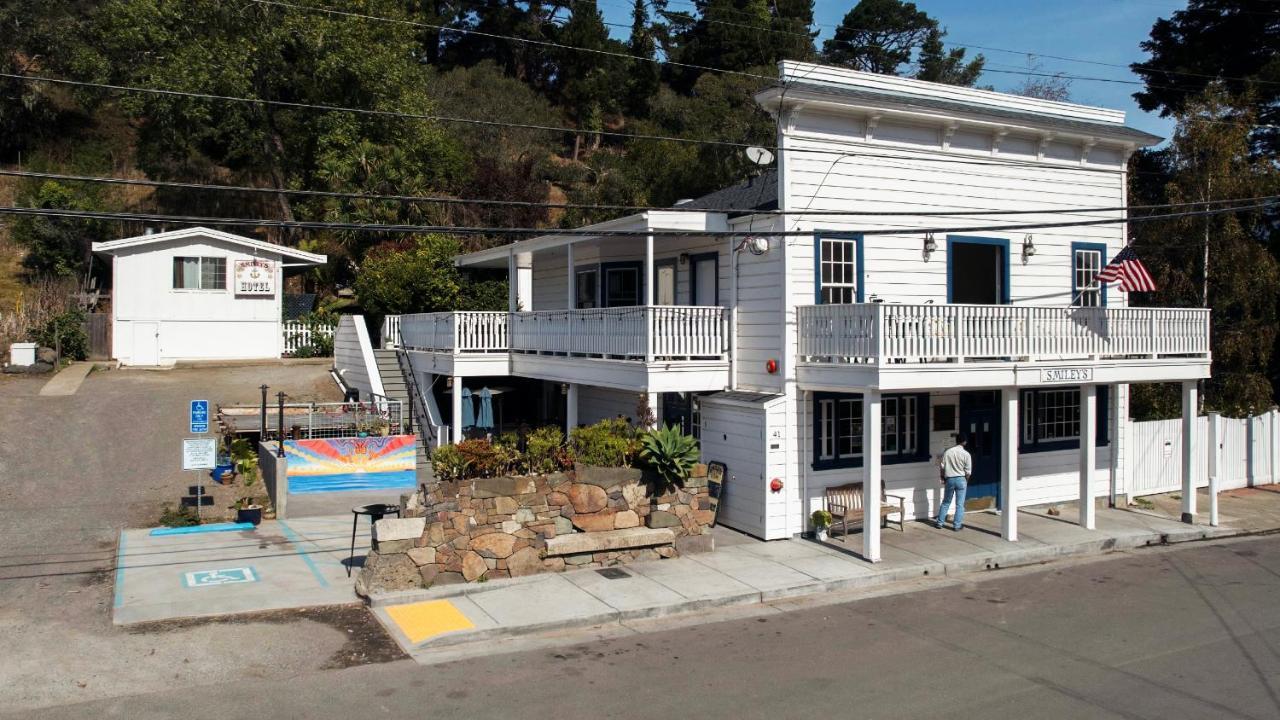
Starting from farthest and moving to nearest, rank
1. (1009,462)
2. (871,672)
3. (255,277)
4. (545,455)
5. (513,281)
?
(255,277)
(513,281)
(1009,462)
(545,455)
(871,672)

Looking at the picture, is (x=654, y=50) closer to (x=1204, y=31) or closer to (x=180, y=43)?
(x=180, y=43)

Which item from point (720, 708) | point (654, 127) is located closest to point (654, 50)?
point (654, 127)

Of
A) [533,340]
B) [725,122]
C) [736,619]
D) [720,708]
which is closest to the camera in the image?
[720,708]

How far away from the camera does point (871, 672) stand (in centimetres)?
977

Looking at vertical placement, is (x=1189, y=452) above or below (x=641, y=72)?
below

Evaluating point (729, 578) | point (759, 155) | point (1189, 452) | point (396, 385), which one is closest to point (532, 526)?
point (729, 578)

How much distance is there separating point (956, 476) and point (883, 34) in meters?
55.2

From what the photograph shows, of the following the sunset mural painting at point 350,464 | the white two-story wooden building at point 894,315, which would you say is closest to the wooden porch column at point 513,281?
the white two-story wooden building at point 894,315

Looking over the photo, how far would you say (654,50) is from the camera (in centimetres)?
6956

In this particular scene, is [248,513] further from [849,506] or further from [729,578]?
[849,506]

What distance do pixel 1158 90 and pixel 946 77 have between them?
26.7 meters

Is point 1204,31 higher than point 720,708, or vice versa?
point 1204,31

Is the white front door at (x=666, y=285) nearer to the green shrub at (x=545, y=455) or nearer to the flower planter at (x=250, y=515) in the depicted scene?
the green shrub at (x=545, y=455)

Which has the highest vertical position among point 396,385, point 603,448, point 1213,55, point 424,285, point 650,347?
point 1213,55
